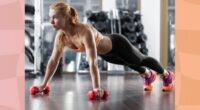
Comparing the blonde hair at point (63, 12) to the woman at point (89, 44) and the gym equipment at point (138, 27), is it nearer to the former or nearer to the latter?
the woman at point (89, 44)

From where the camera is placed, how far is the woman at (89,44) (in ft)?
7.24

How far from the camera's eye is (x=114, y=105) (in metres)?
2.01

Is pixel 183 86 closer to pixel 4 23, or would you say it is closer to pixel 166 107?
pixel 4 23

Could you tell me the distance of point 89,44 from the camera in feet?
7.26

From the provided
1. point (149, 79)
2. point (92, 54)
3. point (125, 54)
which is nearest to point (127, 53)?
point (125, 54)

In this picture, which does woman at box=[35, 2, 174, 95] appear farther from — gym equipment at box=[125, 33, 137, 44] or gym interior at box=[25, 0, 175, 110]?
gym equipment at box=[125, 33, 137, 44]

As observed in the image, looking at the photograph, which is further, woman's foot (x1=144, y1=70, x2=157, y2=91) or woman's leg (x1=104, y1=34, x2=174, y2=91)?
woman's foot (x1=144, y1=70, x2=157, y2=91)

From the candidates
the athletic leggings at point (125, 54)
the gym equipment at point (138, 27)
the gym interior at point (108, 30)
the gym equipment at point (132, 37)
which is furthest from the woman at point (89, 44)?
the gym equipment at point (138, 27)

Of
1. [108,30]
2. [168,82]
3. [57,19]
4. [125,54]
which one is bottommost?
[168,82]

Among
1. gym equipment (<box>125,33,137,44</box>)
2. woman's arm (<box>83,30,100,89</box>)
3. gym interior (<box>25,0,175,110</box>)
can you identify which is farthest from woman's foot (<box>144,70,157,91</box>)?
gym equipment (<box>125,33,137,44</box>)

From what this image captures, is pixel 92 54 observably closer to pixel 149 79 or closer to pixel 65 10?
pixel 65 10

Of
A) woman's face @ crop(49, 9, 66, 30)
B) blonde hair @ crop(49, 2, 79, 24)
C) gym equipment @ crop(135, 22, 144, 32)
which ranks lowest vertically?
gym equipment @ crop(135, 22, 144, 32)

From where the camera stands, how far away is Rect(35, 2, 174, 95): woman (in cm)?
221

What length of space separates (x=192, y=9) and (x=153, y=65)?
2130 millimetres
